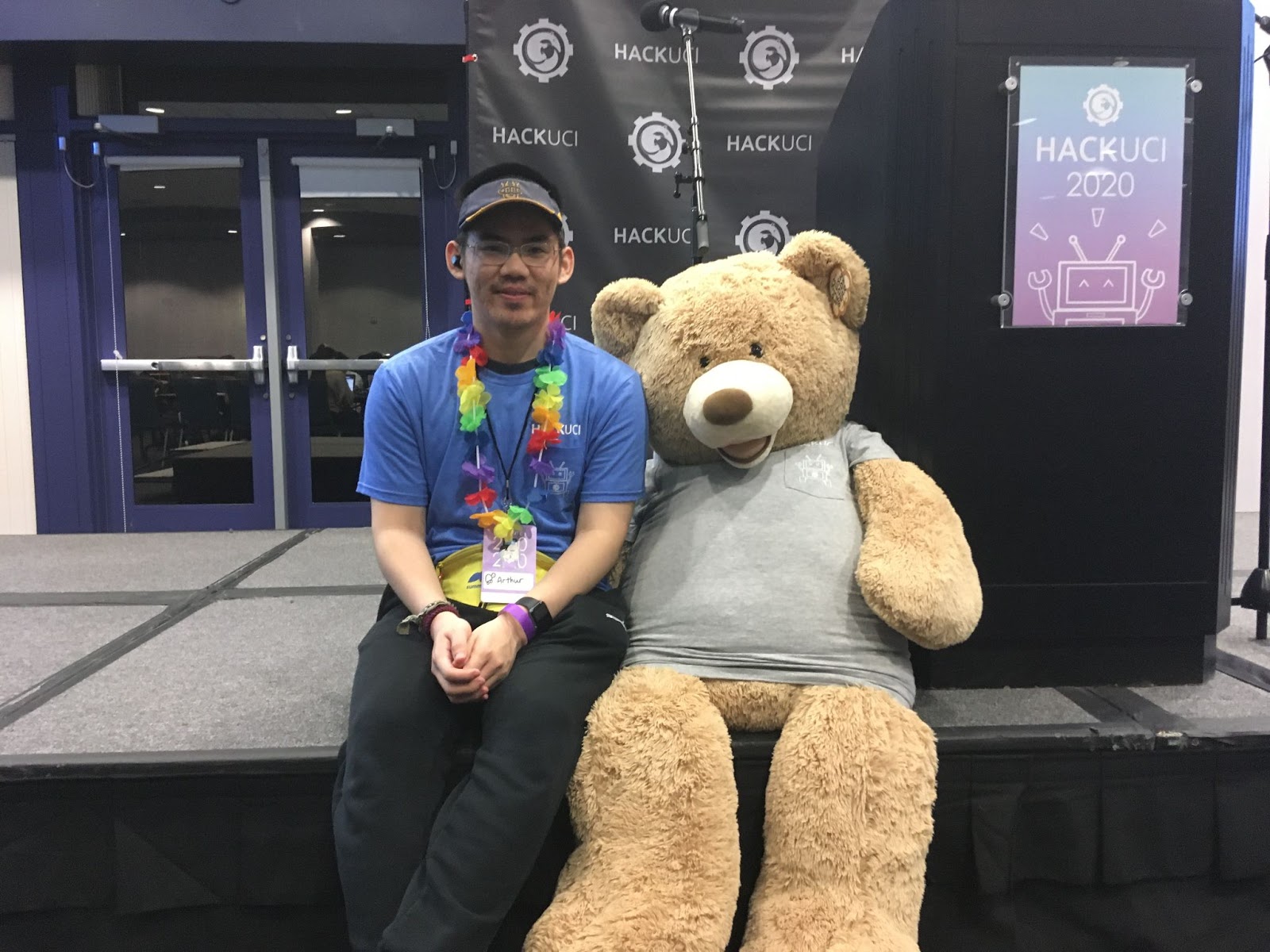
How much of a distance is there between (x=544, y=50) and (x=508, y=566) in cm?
183

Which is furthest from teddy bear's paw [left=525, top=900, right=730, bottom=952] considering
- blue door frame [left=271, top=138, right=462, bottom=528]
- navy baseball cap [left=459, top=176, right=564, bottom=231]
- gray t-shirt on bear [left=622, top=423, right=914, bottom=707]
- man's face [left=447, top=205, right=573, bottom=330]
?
blue door frame [left=271, top=138, right=462, bottom=528]

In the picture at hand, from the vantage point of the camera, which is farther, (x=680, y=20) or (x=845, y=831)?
(x=680, y=20)

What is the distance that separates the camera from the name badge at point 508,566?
48.7 inches

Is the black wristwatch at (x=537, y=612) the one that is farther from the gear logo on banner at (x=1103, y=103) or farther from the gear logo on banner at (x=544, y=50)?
the gear logo on banner at (x=544, y=50)

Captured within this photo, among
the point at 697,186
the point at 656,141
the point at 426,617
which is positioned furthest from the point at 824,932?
the point at 656,141

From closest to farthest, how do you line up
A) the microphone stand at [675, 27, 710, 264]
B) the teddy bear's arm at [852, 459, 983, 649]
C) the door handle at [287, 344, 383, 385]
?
1. the teddy bear's arm at [852, 459, 983, 649]
2. the microphone stand at [675, 27, 710, 264]
3. the door handle at [287, 344, 383, 385]

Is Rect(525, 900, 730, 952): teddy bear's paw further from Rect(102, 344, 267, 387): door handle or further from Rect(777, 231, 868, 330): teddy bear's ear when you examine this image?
Rect(102, 344, 267, 387): door handle

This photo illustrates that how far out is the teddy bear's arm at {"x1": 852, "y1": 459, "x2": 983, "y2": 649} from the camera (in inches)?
43.6

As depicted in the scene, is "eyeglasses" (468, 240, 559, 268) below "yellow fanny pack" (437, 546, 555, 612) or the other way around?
the other way around

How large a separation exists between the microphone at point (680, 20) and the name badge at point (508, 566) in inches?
59.0

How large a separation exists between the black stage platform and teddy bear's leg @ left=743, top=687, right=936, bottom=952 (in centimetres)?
8

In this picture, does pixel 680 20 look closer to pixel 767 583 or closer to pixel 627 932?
pixel 767 583

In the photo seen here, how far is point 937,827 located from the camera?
1.22 m

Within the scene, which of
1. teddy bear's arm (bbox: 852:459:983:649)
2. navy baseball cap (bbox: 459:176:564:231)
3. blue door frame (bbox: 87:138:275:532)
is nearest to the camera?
teddy bear's arm (bbox: 852:459:983:649)
